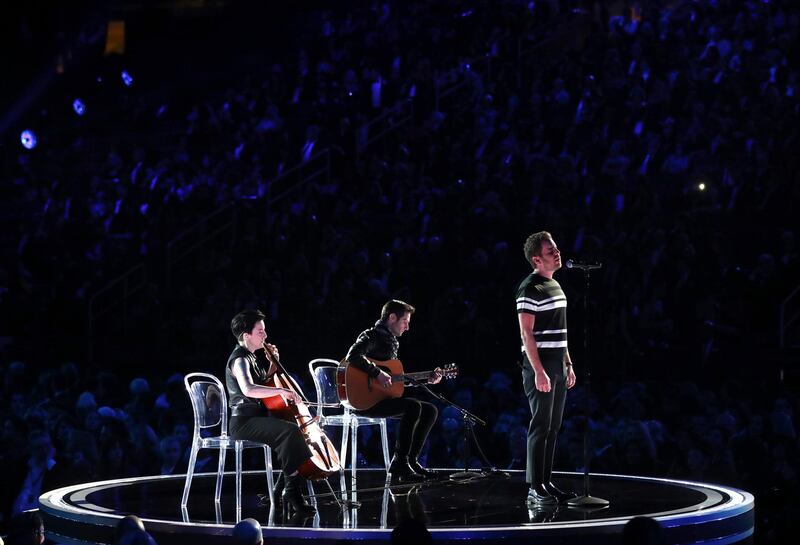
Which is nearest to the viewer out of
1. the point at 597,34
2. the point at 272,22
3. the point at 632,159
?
the point at 632,159

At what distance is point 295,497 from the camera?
19.4 feet

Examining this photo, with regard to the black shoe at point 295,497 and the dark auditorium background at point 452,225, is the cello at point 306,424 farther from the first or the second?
the dark auditorium background at point 452,225

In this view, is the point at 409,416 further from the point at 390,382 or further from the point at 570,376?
the point at 570,376

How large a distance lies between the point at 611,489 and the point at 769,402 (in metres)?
2.21

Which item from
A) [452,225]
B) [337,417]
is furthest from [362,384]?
[452,225]

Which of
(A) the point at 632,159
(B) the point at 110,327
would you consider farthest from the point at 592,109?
(B) the point at 110,327

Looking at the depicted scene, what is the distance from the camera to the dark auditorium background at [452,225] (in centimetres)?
844

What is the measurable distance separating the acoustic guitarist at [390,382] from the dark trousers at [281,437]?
0.65 m

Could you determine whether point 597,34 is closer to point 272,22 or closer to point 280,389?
point 272,22

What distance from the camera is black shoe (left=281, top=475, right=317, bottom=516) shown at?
5895 millimetres

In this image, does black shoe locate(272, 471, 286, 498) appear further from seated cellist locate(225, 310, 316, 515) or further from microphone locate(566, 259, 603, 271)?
microphone locate(566, 259, 603, 271)

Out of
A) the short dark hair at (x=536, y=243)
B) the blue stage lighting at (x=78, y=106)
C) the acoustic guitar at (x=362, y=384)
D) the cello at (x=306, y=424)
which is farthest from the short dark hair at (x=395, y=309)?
the blue stage lighting at (x=78, y=106)

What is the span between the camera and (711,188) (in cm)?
1115

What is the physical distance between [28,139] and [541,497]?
36.2ft
